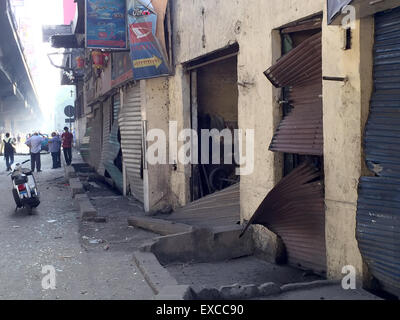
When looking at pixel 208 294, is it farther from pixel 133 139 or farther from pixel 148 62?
pixel 133 139

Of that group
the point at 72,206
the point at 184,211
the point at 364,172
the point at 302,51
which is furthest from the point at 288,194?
the point at 72,206

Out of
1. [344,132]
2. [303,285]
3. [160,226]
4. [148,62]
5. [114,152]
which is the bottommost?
[160,226]

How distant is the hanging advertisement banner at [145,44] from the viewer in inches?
409

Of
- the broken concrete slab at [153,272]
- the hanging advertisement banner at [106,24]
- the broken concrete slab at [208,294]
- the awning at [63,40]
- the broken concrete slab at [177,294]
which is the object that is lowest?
the broken concrete slab at [153,272]

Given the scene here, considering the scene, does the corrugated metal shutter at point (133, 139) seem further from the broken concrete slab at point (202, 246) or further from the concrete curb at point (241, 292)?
the concrete curb at point (241, 292)

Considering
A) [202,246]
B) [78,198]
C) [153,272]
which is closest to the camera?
[153,272]

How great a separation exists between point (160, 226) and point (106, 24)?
18.5 feet

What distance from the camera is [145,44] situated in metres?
10.6

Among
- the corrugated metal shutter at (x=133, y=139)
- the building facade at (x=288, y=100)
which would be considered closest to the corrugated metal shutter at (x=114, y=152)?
the corrugated metal shutter at (x=133, y=139)

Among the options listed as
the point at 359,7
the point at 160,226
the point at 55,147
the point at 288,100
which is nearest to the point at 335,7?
the point at 359,7

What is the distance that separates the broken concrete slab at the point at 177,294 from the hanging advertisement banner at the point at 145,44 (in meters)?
6.39
